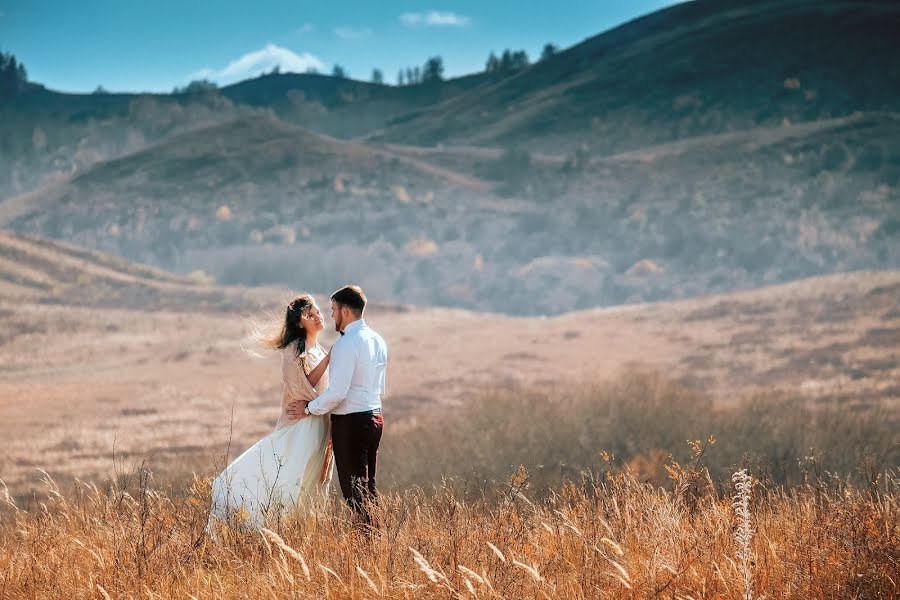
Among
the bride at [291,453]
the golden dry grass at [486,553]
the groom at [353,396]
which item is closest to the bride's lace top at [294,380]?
the bride at [291,453]

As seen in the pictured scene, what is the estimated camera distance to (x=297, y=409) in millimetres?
7465

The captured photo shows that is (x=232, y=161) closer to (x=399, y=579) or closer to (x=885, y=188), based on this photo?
(x=885, y=188)

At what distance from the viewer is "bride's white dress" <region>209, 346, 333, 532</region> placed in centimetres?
716

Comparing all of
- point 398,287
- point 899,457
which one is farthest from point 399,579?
point 398,287

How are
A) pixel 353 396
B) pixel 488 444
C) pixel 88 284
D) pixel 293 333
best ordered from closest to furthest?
pixel 353 396 → pixel 293 333 → pixel 488 444 → pixel 88 284

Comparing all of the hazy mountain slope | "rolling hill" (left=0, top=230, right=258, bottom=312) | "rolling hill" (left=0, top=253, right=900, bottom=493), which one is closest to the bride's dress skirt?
"rolling hill" (left=0, top=253, right=900, bottom=493)

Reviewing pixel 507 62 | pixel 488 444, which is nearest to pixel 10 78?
pixel 507 62

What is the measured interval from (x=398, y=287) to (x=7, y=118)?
107 m

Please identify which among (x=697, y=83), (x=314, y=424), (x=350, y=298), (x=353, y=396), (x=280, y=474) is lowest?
(x=280, y=474)

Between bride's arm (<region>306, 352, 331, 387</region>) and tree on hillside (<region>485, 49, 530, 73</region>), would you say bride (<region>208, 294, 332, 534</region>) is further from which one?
tree on hillside (<region>485, 49, 530, 73</region>)

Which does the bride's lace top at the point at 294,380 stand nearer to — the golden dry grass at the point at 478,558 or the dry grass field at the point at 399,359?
the golden dry grass at the point at 478,558

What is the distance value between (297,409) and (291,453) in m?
0.33

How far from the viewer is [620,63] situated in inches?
5507

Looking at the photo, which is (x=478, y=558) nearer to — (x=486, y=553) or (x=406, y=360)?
(x=486, y=553)
